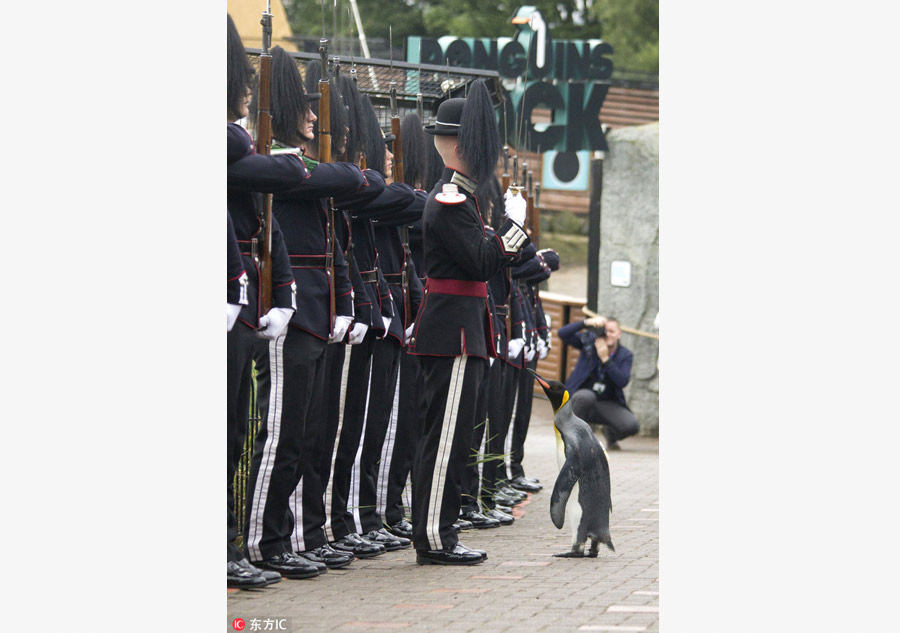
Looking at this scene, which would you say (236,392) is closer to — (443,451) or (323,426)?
(323,426)

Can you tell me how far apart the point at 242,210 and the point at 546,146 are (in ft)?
40.9

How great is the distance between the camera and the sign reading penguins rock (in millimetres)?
17172

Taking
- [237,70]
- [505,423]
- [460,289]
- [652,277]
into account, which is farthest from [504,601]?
[652,277]

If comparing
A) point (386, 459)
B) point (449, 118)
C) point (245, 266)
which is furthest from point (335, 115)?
point (386, 459)

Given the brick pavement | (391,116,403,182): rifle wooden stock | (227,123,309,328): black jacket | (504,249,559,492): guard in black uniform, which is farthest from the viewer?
(504,249,559,492): guard in black uniform

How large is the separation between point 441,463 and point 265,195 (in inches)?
62.8

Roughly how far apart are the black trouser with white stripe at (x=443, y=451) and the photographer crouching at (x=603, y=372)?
6.47 metres

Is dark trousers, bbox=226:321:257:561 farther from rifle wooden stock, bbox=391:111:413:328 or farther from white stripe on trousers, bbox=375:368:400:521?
rifle wooden stock, bbox=391:111:413:328

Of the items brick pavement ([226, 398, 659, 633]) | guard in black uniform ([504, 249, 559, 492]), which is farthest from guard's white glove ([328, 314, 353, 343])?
guard in black uniform ([504, 249, 559, 492])

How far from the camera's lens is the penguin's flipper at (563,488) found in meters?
6.54

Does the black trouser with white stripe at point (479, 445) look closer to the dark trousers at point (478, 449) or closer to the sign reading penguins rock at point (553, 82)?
the dark trousers at point (478, 449)

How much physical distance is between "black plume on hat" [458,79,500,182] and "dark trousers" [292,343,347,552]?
3.55 feet

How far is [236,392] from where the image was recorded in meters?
5.30

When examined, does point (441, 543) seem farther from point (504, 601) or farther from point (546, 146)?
point (546, 146)
